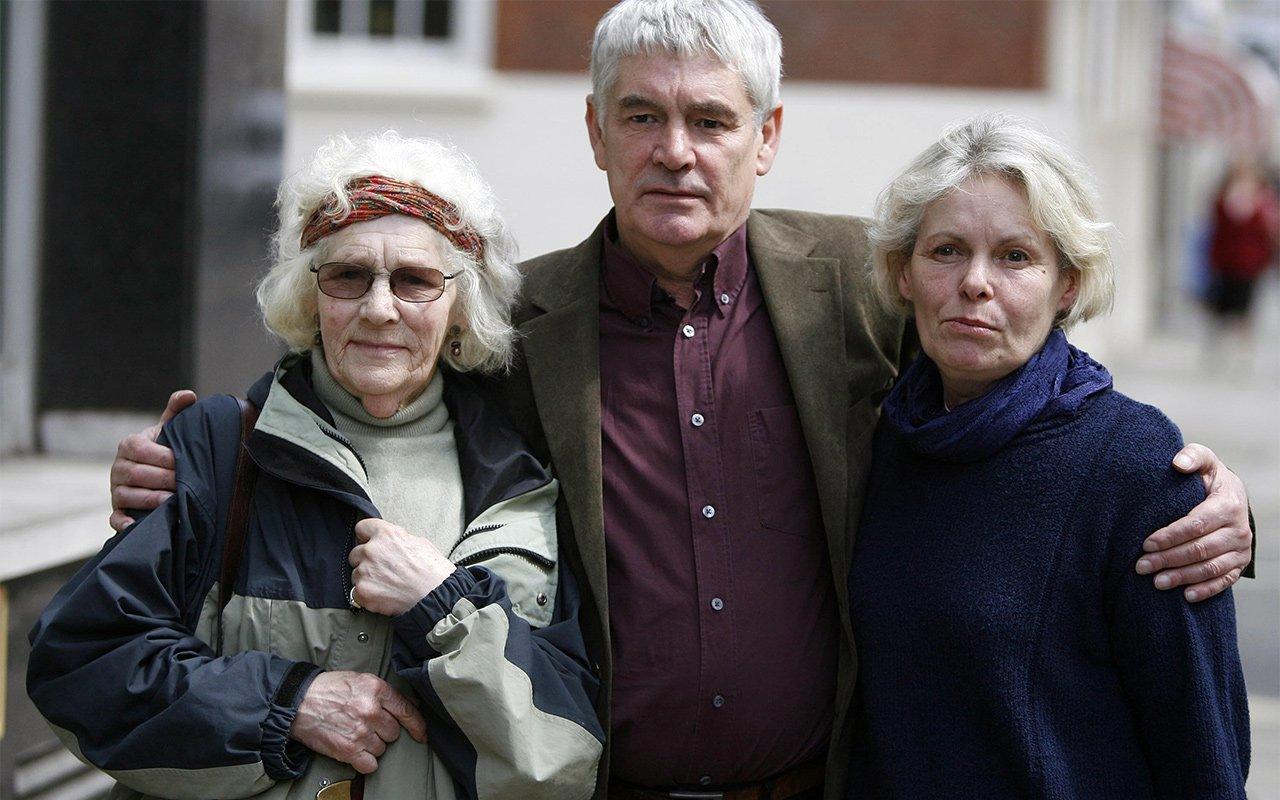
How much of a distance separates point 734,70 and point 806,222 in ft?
1.65

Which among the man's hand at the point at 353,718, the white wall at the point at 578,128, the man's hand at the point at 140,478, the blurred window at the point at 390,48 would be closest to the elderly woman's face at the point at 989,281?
the man's hand at the point at 353,718

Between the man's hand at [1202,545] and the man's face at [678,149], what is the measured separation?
103cm

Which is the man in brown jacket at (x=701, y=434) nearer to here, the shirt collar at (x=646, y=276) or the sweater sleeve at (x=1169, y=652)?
the shirt collar at (x=646, y=276)

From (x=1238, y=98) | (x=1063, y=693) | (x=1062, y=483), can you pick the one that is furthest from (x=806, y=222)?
(x=1238, y=98)

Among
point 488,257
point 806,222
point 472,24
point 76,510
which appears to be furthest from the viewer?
point 472,24

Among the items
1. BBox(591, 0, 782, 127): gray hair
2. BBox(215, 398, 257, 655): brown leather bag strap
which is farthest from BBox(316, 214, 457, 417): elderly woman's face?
BBox(591, 0, 782, 127): gray hair

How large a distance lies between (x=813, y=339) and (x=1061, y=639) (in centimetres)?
83

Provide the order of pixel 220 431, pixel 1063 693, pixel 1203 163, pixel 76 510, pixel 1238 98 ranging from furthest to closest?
pixel 1203 163 → pixel 1238 98 → pixel 76 510 → pixel 220 431 → pixel 1063 693

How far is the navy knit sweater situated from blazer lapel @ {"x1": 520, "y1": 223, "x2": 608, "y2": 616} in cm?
59

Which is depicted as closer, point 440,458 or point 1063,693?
point 1063,693

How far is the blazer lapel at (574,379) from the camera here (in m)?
2.97

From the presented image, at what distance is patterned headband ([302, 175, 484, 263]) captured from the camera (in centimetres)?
285

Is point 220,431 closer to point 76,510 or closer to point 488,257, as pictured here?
point 488,257

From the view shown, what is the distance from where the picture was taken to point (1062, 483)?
2678mm
